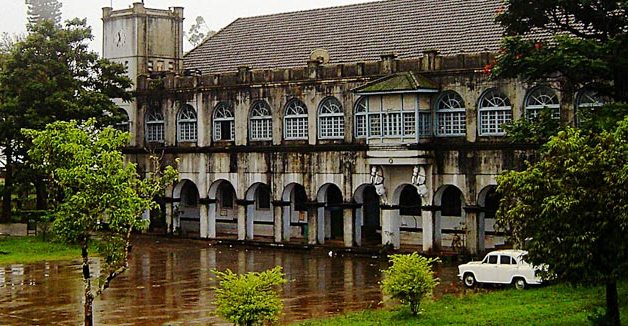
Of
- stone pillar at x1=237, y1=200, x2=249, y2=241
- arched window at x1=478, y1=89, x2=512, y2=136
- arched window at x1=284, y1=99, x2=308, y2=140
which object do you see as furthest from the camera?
stone pillar at x1=237, y1=200, x2=249, y2=241

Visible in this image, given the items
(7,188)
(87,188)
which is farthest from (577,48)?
(7,188)

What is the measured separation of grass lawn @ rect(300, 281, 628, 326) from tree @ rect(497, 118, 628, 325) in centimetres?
207

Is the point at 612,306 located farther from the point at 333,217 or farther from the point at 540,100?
the point at 333,217

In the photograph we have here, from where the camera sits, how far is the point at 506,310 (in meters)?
22.2

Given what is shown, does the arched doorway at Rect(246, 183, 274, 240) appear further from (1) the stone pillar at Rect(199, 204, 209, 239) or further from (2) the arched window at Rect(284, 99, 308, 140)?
Result: (2) the arched window at Rect(284, 99, 308, 140)

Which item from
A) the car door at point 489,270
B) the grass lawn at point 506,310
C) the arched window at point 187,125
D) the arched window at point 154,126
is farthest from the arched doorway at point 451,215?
the arched window at point 154,126

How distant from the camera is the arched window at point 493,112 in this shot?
35031 mm

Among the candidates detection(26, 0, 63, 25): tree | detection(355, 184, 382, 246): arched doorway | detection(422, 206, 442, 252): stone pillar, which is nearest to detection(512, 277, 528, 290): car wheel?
detection(422, 206, 442, 252): stone pillar

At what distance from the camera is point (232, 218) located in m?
45.8

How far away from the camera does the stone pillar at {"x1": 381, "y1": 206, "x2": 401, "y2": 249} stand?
3703 centimetres

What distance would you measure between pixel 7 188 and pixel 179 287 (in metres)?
16.1

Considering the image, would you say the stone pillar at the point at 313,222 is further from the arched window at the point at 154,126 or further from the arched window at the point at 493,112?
the arched window at the point at 154,126

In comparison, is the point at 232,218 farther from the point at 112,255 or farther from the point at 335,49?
the point at 112,255

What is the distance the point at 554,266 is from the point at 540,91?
16.6m
